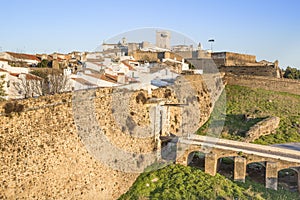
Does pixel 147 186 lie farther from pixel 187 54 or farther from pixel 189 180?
pixel 187 54

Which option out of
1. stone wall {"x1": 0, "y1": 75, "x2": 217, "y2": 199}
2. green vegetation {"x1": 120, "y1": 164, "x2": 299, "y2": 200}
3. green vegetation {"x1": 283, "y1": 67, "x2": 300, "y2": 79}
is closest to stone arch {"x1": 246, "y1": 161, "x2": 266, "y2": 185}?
green vegetation {"x1": 120, "y1": 164, "x2": 299, "y2": 200}

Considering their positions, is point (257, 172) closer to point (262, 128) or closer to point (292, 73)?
point (262, 128)

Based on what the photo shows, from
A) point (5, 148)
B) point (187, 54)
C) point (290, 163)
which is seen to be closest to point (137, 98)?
point (5, 148)

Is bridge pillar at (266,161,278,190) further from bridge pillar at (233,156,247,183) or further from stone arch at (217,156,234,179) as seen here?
stone arch at (217,156,234,179)

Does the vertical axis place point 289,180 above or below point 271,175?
below

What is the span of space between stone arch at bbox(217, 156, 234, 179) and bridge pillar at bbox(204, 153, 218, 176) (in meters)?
0.79

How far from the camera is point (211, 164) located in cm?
1177

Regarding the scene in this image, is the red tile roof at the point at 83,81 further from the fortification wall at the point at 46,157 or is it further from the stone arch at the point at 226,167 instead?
the stone arch at the point at 226,167

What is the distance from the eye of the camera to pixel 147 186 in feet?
34.8

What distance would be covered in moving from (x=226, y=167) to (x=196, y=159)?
1296mm

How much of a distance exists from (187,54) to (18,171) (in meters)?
30.5

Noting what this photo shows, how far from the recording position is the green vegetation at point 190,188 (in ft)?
33.0

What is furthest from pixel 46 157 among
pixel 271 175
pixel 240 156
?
pixel 271 175

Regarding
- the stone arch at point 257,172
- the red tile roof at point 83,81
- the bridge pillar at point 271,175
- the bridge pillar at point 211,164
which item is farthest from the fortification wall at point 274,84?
the red tile roof at point 83,81
